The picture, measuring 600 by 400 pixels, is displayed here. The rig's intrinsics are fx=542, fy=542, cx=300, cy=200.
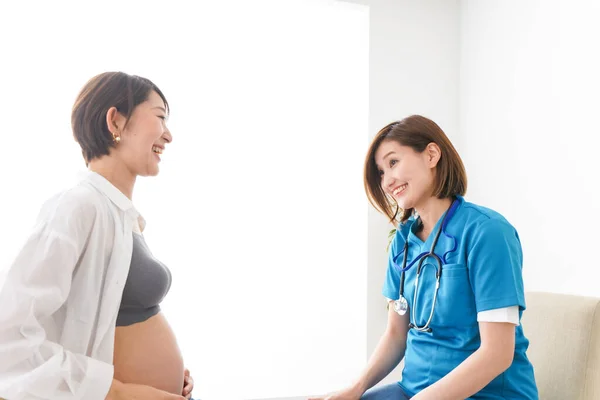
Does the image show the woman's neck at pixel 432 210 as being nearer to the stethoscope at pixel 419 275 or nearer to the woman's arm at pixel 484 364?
the stethoscope at pixel 419 275

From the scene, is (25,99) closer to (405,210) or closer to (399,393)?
(405,210)

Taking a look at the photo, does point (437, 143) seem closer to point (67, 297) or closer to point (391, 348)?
point (391, 348)

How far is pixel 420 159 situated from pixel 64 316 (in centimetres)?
95

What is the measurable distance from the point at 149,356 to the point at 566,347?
1075 mm

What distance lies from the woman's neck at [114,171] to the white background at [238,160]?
1.54 metres

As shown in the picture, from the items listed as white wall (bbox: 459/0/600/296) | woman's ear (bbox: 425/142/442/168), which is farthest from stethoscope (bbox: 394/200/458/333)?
white wall (bbox: 459/0/600/296)

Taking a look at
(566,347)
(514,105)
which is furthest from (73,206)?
(514,105)

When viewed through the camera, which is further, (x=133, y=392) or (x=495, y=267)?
(x=495, y=267)

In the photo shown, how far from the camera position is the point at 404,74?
311cm

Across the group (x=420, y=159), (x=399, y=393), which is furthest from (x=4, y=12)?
(x=399, y=393)

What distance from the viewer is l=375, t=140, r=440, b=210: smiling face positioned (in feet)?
4.74

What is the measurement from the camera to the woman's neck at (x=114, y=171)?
134 cm

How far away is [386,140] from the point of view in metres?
1.49

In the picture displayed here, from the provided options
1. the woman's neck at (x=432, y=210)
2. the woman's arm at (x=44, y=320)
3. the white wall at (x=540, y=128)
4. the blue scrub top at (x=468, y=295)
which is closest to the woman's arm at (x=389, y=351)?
the blue scrub top at (x=468, y=295)
